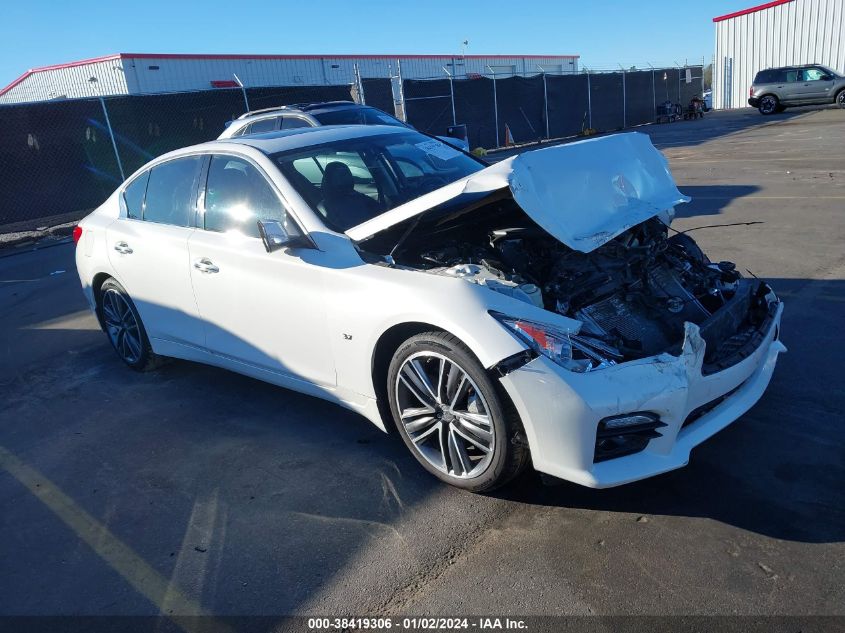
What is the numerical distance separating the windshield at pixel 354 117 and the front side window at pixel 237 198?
6381 mm

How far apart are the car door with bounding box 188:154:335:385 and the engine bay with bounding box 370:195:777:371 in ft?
1.95

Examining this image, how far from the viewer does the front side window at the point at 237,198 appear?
3.93 m

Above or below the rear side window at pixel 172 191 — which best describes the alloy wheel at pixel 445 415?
below

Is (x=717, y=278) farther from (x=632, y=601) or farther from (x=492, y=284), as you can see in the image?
(x=632, y=601)

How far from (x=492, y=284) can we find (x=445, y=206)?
0.80m

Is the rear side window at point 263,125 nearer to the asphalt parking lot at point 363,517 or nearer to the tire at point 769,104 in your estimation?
the asphalt parking lot at point 363,517

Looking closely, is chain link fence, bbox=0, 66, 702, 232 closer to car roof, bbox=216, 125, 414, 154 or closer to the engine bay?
car roof, bbox=216, 125, 414, 154

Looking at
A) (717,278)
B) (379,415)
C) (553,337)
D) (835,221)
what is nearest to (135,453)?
(379,415)

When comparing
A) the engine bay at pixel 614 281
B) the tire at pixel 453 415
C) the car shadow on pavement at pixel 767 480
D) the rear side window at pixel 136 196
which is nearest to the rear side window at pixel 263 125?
the rear side window at pixel 136 196

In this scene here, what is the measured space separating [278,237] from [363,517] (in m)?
1.48

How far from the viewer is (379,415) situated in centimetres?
344

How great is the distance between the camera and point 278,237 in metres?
3.45

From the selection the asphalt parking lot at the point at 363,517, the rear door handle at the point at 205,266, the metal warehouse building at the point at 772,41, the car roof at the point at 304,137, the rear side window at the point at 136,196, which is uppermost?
the metal warehouse building at the point at 772,41

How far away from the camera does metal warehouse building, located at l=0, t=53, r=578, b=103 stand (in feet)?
99.2
